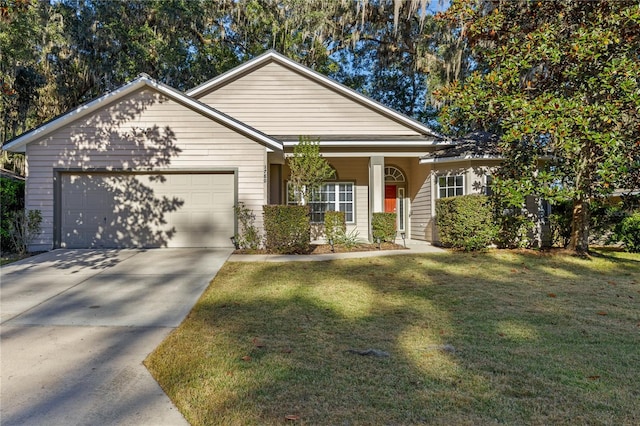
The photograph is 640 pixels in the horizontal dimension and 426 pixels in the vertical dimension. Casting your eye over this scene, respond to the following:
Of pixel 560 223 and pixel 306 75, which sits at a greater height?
pixel 306 75

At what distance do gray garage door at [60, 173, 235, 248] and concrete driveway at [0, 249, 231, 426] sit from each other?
1.52 meters

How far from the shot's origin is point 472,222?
10344 millimetres

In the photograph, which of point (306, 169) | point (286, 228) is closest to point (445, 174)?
point (306, 169)

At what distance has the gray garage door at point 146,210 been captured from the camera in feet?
34.5

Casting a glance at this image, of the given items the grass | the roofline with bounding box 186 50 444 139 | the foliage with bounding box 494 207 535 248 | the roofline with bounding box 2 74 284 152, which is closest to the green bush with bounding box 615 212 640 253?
the foliage with bounding box 494 207 535 248

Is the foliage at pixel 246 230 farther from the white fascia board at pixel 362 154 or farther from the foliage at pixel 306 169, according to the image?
the white fascia board at pixel 362 154

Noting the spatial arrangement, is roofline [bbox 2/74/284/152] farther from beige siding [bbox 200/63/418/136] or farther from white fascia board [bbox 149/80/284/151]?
beige siding [bbox 200/63/418/136]

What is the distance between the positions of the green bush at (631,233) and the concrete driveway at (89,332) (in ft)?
37.0

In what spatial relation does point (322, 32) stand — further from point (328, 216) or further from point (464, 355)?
point (464, 355)

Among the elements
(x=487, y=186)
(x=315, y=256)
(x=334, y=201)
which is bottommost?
(x=315, y=256)

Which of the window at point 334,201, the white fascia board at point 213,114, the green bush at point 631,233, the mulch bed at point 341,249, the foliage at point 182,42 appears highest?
the foliage at point 182,42

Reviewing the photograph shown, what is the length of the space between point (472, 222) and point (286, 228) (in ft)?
16.2

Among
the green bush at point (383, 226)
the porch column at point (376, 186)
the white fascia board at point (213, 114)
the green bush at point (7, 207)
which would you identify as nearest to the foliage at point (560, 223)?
the green bush at point (383, 226)

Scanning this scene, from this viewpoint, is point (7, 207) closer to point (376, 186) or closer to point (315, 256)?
point (315, 256)
